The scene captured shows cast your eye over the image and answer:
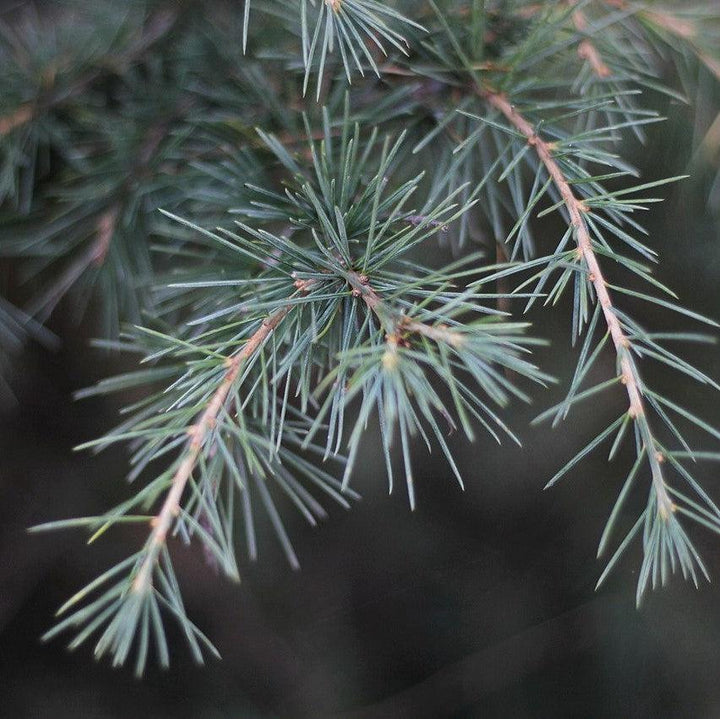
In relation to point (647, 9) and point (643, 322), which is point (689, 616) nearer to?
point (643, 322)

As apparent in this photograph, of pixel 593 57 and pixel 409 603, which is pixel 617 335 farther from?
pixel 409 603

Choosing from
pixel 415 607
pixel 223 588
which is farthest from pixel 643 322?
pixel 223 588

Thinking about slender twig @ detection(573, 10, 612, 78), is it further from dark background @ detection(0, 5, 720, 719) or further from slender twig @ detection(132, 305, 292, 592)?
dark background @ detection(0, 5, 720, 719)

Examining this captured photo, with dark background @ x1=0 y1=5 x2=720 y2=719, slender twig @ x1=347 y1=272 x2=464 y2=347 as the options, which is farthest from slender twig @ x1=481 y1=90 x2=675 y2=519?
dark background @ x1=0 y1=5 x2=720 y2=719

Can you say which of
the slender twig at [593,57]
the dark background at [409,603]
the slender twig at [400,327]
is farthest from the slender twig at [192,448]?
the dark background at [409,603]

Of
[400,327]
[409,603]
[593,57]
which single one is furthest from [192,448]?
[409,603]

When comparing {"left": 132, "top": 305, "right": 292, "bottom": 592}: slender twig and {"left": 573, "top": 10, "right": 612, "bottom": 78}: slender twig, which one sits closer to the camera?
{"left": 132, "top": 305, "right": 292, "bottom": 592}: slender twig
